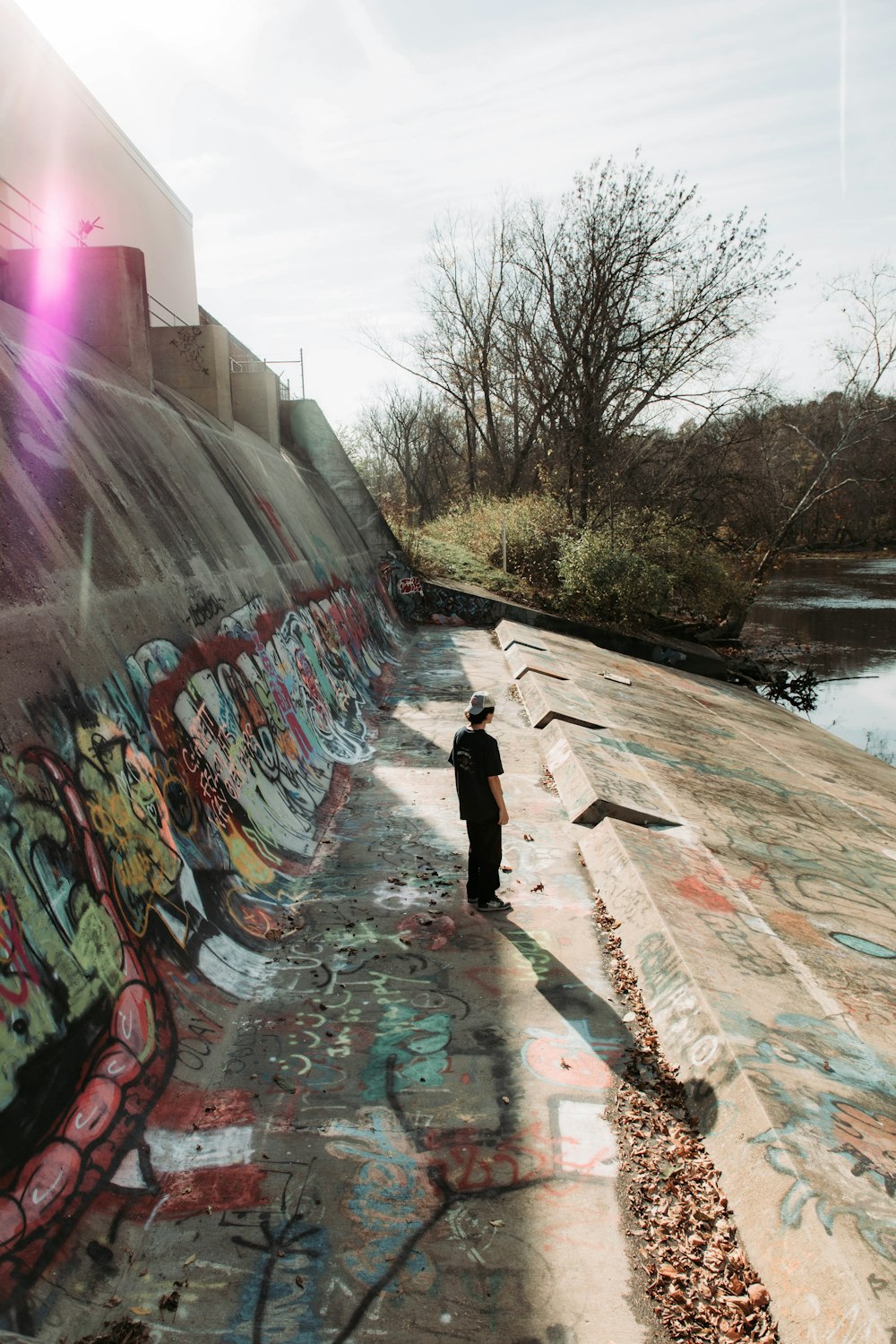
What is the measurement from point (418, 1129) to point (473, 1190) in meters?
0.43

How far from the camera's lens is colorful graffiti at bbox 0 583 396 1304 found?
3.30 m

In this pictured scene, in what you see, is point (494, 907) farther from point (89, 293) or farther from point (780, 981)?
point (89, 293)

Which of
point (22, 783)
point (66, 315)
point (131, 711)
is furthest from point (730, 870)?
point (66, 315)

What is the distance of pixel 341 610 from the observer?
556 inches

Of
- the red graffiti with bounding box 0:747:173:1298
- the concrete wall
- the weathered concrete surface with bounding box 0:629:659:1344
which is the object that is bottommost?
the weathered concrete surface with bounding box 0:629:659:1344

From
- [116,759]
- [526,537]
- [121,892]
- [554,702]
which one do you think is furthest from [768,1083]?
[526,537]

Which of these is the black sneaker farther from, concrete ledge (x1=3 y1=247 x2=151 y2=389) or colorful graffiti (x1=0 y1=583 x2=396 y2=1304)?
A: concrete ledge (x1=3 y1=247 x2=151 y2=389)

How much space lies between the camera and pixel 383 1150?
151 inches

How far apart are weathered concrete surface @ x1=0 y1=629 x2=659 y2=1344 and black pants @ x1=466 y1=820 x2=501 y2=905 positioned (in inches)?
7.2

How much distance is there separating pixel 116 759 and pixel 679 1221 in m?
3.61

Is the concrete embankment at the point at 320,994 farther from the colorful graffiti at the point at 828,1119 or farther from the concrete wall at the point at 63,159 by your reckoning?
the concrete wall at the point at 63,159

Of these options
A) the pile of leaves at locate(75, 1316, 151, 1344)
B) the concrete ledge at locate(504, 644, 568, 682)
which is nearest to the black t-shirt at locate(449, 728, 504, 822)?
the pile of leaves at locate(75, 1316, 151, 1344)

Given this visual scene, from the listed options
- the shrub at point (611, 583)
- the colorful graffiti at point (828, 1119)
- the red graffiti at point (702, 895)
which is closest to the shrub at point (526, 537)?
the shrub at point (611, 583)

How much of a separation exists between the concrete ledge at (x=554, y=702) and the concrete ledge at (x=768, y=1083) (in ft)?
14.6
